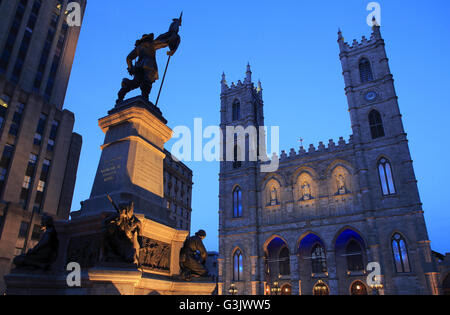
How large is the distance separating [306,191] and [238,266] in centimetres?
1201

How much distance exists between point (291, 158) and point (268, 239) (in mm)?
10425

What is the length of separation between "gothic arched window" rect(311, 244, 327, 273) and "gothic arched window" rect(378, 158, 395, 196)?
30.7 ft

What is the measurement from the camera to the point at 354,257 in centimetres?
3278

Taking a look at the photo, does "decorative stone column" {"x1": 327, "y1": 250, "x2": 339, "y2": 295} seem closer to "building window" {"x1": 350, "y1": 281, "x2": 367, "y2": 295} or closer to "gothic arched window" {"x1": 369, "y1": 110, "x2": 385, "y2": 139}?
"building window" {"x1": 350, "y1": 281, "x2": 367, "y2": 295}

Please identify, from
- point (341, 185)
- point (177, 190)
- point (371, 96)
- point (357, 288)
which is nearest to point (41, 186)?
point (177, 190)

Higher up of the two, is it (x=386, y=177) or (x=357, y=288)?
(x=386, y=177)

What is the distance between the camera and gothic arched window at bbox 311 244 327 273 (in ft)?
110

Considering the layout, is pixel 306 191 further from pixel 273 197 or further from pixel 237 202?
pixel 237 202

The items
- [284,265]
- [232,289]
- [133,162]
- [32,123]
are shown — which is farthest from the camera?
[284,265]

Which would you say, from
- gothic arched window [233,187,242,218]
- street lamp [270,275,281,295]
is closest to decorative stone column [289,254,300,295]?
street lamp [270,275,281,295]

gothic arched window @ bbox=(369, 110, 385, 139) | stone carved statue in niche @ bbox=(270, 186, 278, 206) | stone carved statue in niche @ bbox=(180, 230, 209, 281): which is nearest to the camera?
stone carved statue in niche @ bbox=(180, 230, 209, 281)

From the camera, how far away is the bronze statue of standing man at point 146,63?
7.95m

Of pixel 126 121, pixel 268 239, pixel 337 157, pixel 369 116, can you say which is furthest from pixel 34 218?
pixel 369 116
